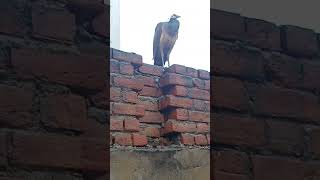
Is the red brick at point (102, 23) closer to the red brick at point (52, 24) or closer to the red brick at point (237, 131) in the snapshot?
the red brick at point (52, 24)

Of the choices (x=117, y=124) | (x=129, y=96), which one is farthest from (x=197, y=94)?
(x=117, y=124)

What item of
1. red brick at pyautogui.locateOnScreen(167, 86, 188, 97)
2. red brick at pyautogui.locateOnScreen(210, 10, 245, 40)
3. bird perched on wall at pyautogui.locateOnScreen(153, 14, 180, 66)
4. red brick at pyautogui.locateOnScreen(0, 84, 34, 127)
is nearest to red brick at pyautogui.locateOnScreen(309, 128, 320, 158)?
red brick at pyautogui.locateOnScreen(210, 10, 245, 40)

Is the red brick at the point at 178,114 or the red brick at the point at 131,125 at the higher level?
the red brick at the point at 178,114

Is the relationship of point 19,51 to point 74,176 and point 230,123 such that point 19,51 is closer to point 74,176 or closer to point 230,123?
point 74,176

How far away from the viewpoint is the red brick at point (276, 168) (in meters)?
0.84

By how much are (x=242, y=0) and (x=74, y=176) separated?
0.42m

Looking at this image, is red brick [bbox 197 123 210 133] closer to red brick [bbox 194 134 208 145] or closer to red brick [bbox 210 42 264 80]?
red brick [bbox 194 134 208 145]

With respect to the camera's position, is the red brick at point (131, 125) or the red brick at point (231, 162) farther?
the red brick at point (131, 125)

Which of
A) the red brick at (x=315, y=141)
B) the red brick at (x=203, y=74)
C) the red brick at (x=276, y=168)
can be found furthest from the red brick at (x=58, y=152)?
the red brick at (x=203, y=74)

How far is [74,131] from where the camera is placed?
743 mm

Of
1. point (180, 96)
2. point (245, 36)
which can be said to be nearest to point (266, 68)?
point (245, 36)

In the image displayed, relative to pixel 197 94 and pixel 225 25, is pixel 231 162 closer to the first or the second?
pixel 225 25

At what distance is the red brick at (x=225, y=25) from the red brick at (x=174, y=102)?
2.07 m

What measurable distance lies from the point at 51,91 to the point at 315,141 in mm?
473
